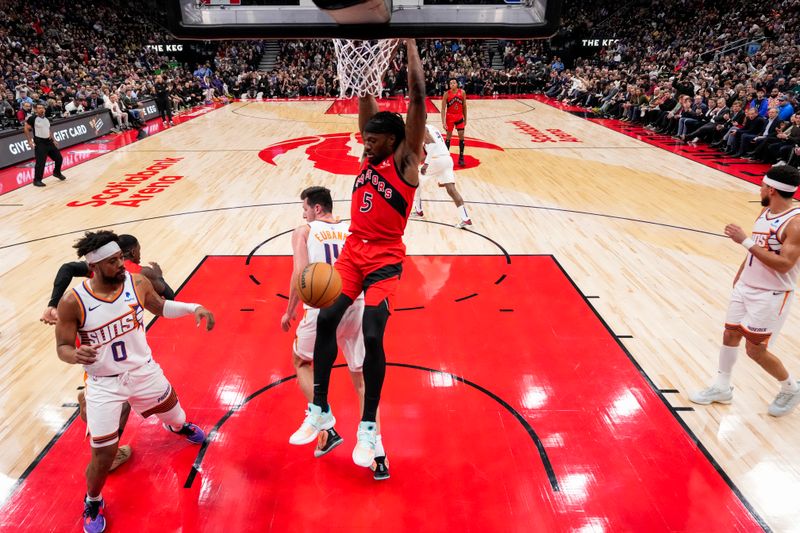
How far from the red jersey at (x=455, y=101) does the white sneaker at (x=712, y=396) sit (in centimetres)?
859

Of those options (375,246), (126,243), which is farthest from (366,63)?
(126,243)

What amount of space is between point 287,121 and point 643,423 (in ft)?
55.4

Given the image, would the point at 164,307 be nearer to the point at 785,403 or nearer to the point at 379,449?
the point at 379,449

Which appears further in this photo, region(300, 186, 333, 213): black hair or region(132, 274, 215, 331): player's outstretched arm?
region(300, 186, 333, 213): black hair

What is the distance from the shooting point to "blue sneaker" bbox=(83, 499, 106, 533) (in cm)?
296

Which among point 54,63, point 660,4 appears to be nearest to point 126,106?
point 54,63

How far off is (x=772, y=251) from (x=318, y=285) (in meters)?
3.14

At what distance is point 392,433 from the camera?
12.5ft

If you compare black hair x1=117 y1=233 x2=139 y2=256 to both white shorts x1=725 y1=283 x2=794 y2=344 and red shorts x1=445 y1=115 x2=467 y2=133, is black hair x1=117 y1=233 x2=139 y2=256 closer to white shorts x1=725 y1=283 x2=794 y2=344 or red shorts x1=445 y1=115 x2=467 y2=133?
white shorts x1=725 y1=283 x2=794 y2=344

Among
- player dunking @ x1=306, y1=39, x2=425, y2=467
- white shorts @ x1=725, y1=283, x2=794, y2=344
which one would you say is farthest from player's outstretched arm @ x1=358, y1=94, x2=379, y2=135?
white shorts @ x1=725, y1=283, x2=794, y2=344

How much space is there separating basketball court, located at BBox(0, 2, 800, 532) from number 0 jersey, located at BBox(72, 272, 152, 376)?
3.01ft

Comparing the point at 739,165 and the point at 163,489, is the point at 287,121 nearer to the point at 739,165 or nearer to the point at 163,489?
the point at 739,165

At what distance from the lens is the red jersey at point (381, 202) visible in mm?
3258

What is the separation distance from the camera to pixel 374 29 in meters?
3.13
